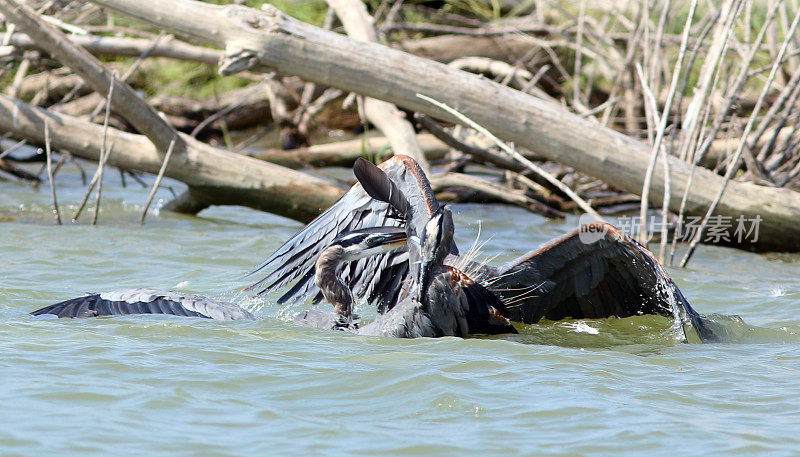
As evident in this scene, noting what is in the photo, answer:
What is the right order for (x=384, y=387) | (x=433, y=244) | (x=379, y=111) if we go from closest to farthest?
(x=384, y=387) < (x=433, y=244) < (x=379, y=111)

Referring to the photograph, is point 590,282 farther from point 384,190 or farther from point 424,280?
point 384,190

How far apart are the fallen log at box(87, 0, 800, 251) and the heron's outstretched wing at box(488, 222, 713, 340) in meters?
1.92

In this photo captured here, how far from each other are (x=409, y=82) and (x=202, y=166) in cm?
180

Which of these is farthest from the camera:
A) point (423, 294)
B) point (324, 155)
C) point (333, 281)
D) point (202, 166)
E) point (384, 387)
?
point (324, 155)

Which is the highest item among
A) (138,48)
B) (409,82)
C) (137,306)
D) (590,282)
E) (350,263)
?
(138,48)

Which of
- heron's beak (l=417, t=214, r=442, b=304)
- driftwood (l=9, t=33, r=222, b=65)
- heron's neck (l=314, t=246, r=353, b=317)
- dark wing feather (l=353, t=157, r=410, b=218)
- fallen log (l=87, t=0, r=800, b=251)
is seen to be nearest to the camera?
heron's beak (l=417, t=214, r=442, b=304)

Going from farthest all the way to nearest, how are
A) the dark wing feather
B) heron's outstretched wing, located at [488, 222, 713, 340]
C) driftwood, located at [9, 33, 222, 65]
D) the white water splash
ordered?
driftwood, located at [9, 33, 222, 65], the white water splash, the dark wing feather, heron's outstretched wing, located at [488, 222, 713, 340]

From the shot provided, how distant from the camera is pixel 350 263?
4895 millimetres

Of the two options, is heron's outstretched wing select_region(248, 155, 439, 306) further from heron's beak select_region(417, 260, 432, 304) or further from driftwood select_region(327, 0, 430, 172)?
driftwood select_region(327, 0, 430, 172)

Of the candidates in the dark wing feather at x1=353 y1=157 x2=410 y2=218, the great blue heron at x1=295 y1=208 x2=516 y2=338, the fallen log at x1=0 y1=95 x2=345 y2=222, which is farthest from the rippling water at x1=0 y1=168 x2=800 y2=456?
the fallen log at x1=0 y1=95 x2=345 y2=222

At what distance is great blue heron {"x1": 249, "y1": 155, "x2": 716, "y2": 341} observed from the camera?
4.12 m

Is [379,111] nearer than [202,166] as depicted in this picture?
No

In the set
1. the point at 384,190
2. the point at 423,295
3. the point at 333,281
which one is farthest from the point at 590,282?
the point at 333,281

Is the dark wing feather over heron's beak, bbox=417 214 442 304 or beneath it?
over
